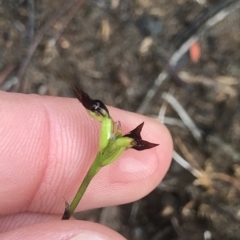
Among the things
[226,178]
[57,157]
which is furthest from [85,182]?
[226,178]

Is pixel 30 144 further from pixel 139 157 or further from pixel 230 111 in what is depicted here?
pixel 230 111

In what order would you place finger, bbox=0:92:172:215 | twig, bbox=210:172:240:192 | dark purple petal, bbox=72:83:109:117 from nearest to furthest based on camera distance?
dark purple petal, bbox=72:83:109:117, finger, bbox=0:92:172:215, twig, bbox=210:172:240:192

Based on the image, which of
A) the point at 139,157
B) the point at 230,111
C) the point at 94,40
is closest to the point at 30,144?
the point at 139,157

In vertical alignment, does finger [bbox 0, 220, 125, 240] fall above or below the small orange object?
below

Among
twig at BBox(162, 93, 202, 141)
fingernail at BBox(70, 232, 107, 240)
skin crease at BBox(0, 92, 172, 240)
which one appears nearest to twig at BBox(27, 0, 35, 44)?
skin crease at BBox(0, 92, 172, 240)

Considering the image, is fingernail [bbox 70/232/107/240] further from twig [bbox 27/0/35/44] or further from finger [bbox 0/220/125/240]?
twig [bbox 27/0/35/44]

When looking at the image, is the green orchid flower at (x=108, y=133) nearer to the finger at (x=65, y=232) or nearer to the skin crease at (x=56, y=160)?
the finger at (x=65, y=232)

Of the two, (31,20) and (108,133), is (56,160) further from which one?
(31,20)
